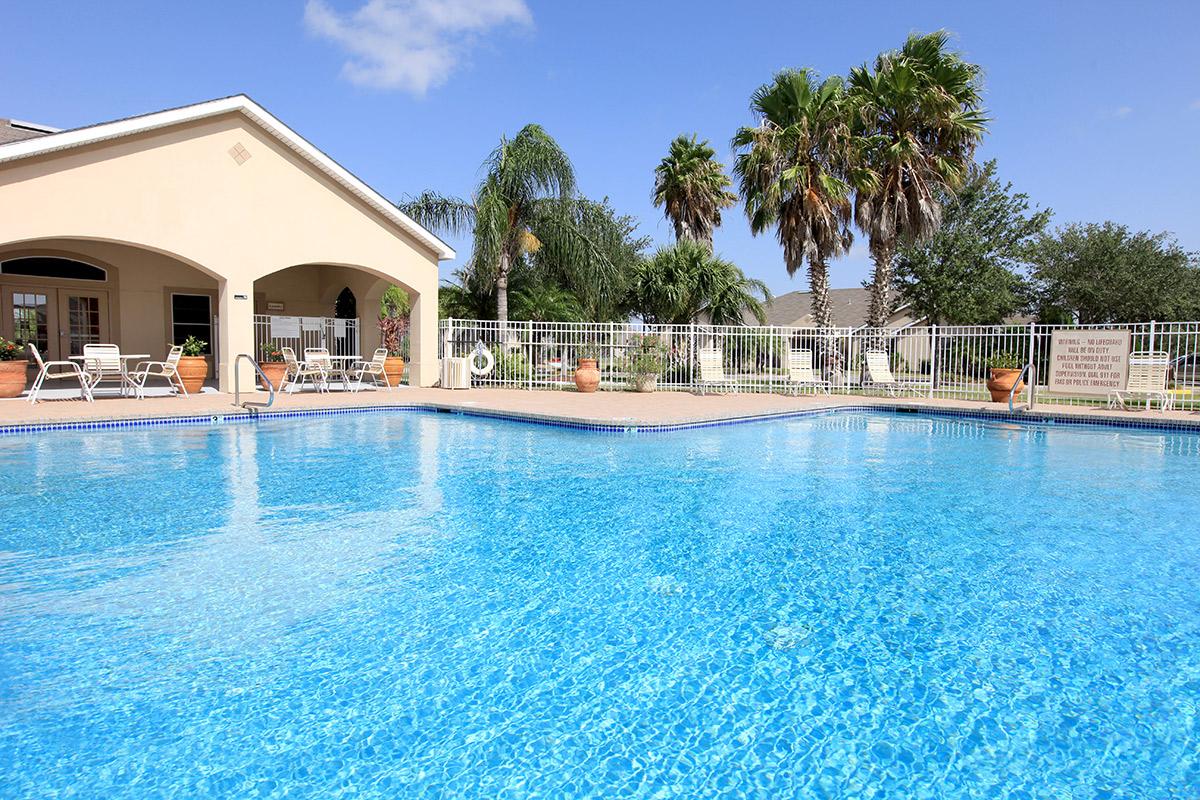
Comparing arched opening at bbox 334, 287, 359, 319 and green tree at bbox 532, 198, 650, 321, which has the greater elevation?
green tree at bbox 532, 198, 650, 321

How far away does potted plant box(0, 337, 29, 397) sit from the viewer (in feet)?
43.8

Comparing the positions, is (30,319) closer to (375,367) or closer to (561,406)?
(375,367)

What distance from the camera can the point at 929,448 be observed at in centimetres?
1077

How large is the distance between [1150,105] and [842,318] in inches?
1191

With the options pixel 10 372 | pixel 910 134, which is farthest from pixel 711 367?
pixel 10 372

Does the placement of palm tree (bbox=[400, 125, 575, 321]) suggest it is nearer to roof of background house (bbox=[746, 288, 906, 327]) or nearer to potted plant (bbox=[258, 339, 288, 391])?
potted plant (bbox=[258, 339, 288, 391])

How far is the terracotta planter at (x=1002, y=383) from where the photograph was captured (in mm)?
15961

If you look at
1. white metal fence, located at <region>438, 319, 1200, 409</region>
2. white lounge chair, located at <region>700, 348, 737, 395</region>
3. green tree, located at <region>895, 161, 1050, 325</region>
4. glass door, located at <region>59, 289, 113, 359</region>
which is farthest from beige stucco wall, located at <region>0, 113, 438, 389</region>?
green tree, located at <region>895, 161, 1050, 325</region>

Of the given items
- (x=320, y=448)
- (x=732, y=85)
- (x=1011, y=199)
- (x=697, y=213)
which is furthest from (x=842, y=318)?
(x=320, y=448)

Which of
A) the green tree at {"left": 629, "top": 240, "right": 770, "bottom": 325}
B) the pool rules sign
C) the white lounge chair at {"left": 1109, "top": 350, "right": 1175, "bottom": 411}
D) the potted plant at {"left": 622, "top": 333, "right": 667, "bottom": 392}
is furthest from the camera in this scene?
the green tree at {"left": 629, "top": 240, "right": 770, "bottom": 325}

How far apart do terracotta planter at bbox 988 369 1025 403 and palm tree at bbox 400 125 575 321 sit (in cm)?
1332

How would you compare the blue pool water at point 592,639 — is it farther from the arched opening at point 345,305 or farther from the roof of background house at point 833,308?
the roof of background house at point 833,308

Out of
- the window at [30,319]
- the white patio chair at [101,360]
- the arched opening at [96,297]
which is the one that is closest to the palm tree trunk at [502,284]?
the arched opening at [96,297]

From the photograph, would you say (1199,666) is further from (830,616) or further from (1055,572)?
(830,616)
